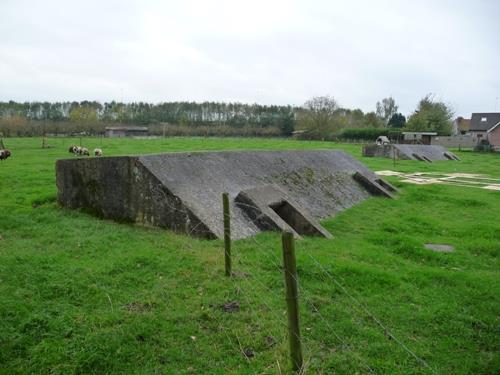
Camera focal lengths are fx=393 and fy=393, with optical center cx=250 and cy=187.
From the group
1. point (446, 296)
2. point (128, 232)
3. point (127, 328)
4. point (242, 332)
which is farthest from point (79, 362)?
point (446, 296)

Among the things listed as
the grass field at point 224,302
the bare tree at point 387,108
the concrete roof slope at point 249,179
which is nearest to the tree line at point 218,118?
the bare tree at point 387,108

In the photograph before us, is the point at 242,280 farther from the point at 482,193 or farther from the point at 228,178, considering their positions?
the point at 482,193

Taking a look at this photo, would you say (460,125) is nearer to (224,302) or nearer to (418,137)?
(418,137)

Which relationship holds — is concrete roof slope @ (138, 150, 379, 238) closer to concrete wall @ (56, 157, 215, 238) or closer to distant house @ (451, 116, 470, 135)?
concrete wall @ (56, 157, 215, 238)

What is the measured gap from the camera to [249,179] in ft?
36.8

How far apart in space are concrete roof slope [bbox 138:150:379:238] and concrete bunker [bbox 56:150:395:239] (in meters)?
0.03

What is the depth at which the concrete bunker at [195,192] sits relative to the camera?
855 cm

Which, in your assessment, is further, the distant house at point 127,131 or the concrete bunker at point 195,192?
the distant house at point 127,131

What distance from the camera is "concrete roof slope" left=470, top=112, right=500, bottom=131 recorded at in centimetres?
6931

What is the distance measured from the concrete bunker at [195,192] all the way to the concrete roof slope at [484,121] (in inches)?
2737

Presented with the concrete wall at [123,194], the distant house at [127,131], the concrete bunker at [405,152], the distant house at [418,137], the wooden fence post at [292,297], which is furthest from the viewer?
the distant house at [127,131]

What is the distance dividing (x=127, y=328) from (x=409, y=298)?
409 centimetres

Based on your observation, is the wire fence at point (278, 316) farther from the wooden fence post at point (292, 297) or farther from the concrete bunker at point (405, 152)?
the concrete bunker at point (405, 152)

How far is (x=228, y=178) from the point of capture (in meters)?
10.6
